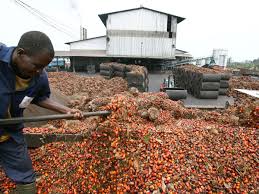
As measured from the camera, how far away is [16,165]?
2.30 meters

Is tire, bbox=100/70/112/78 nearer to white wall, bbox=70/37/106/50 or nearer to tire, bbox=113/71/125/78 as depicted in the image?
tire, bbox=113/71/125/78

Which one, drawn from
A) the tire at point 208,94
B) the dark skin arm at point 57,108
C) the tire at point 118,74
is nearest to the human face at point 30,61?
the dark skin arm at point 57,108

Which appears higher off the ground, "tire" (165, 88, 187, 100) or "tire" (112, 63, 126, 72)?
"tire" (112, 63, 126, 72)

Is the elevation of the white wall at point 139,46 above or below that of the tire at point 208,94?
above

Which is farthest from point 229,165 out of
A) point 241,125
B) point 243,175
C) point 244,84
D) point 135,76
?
point 244,84

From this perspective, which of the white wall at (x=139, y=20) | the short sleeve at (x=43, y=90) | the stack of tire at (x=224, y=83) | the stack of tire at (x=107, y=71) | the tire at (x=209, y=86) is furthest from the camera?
the white wall at (x=139, y=20)

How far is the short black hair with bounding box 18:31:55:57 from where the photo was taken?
6.29 feet

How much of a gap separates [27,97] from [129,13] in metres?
21.3

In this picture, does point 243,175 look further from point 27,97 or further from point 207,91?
point 207,91

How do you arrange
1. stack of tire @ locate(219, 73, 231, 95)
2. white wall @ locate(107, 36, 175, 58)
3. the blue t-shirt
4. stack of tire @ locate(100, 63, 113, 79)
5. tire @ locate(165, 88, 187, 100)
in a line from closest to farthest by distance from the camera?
the blue t-shirt
tire @ locate(165, 88, 187, 100)
stack of tire @ locate(219, 73, 231, 95)
stack of tire @ locate(100, 63, 113, 79)
white wall @ locate(107, 36, 175, 58)

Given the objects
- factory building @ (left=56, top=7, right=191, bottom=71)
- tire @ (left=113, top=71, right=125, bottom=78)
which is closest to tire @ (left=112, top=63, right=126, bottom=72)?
tire @ (left=113, top=71, right=125, bottom=78)

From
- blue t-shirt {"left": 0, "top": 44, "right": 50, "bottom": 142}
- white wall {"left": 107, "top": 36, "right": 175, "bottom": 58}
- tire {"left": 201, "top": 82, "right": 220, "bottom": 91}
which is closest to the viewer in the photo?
blue t-shirt {"left": 0, "top": 44, "right": 50, "bottom": 142}

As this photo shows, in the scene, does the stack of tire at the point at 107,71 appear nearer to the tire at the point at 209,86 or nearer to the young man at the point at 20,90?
the tire at the point at 209,86

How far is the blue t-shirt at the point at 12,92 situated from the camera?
2.02 meters
